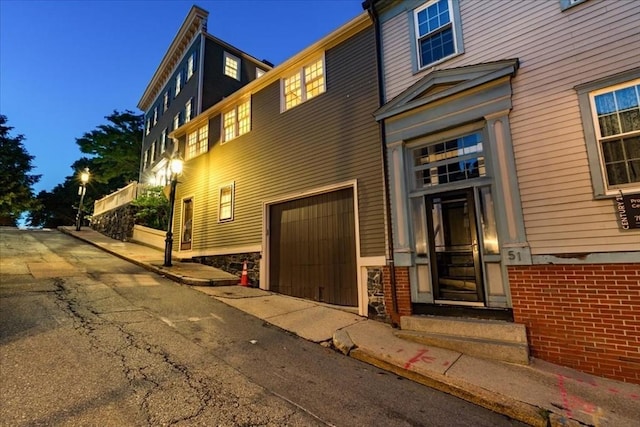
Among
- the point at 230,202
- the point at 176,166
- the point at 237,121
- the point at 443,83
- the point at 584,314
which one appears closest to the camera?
the point at 584,314

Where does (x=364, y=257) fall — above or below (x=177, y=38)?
below

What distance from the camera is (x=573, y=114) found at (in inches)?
199

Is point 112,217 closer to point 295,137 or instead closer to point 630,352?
point 295,137

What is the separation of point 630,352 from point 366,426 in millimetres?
3982

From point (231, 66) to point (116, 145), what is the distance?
1774 cm

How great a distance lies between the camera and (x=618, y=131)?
4.79m

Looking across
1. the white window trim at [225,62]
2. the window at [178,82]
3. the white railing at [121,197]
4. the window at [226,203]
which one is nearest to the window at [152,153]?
the white railing at [121,197]

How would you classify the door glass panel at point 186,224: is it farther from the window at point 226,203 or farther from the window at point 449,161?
the window at point 449,161

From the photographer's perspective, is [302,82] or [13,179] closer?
[302,82]

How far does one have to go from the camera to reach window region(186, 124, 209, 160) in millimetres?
13391

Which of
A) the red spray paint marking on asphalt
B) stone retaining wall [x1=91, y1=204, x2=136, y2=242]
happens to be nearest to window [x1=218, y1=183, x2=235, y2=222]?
the red spray paint marking on asphalt

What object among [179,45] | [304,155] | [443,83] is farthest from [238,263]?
[179,45]

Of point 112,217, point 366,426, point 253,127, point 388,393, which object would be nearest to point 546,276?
point 388,393

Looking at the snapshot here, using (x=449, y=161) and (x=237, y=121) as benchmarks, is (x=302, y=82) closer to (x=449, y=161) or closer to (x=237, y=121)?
(x=237, y=121)
